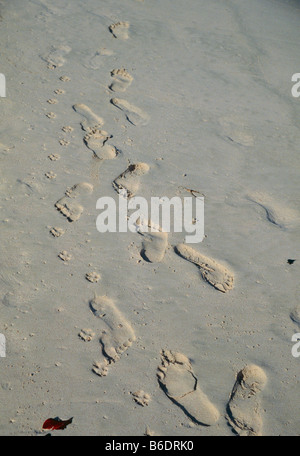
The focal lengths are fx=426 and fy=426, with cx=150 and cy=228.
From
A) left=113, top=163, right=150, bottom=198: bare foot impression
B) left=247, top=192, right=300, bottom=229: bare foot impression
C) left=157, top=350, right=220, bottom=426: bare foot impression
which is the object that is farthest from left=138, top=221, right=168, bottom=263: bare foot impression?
left=247, top=192, right=300, bottom=229: bare foot impression

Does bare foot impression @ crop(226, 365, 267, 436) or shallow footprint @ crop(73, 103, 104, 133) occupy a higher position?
shallow footprint @ crop(73, 103, 104, 133)

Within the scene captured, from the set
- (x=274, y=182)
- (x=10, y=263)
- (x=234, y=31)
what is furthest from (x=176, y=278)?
(x=234, y=31)

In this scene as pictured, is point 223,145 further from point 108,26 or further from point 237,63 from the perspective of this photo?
point 108,26

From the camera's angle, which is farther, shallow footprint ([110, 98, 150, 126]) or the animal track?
shallow footprint ([110, 98, 150, 126])

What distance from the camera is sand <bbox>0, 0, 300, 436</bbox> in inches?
64.2

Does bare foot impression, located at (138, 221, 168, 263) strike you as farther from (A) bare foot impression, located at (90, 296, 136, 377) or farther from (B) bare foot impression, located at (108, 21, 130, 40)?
(B) bare foot impression, located at (108, 21, 130, 40)

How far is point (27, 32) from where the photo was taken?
3.24m

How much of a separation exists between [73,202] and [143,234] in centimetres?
41

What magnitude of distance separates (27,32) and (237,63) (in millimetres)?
1631

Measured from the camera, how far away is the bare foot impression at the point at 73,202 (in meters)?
2.15

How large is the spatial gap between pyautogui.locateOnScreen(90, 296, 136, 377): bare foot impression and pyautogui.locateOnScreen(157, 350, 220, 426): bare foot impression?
0.17 metres

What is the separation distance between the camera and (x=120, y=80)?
2990 millimetres

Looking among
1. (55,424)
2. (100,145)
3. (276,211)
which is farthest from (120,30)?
(55,424)

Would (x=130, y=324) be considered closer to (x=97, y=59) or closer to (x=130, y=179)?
(x=130, y=179)
